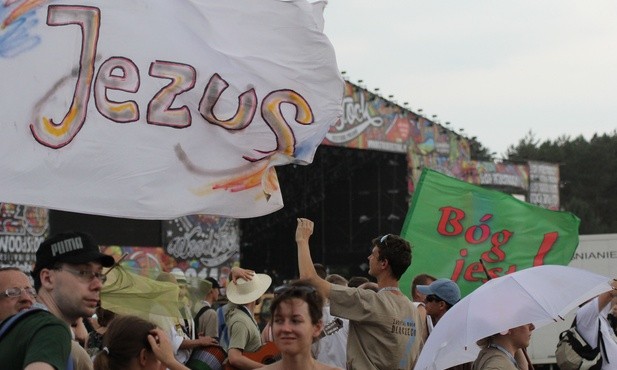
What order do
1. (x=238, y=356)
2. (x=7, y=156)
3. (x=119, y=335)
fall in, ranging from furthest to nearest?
1. (x=238, y=356)
2. (x=7, y=156)
3. (x=119, y=335)

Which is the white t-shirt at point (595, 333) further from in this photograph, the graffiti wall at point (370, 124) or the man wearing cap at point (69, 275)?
the graffiti wall at point (370, 124)

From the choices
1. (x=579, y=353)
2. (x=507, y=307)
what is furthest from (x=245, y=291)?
(x=507, y=307)

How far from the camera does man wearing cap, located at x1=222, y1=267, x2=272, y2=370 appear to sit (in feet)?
27.9

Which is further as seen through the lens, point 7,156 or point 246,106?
point 246,106

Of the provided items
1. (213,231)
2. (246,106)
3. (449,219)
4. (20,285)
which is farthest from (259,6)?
(213,231)

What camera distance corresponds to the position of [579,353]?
9.02 meters

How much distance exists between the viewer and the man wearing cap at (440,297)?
8.02 m

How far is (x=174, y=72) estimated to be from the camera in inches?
245

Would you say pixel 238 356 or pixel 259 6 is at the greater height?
pixel 259 6

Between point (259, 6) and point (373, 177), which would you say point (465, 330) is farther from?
point (373, 177)

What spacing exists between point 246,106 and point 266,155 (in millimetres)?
278

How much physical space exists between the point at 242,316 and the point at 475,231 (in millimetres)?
2783

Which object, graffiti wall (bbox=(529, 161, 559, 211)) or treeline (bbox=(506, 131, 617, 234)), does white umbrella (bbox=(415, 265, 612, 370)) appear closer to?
graffiti wall (bbox=(529, 161, 559, 211))

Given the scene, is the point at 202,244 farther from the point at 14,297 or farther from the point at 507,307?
the point at 14,297
